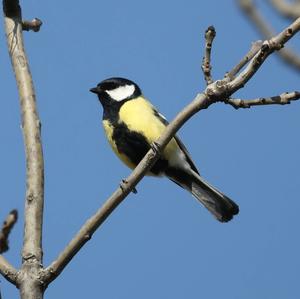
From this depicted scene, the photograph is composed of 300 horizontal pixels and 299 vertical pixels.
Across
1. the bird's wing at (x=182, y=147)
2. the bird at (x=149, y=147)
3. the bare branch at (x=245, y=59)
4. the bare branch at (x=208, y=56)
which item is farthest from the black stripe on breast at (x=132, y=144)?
the bare branch at (x=245, y=59)

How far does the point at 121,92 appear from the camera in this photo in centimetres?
565

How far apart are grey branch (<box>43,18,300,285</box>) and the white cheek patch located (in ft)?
8.47

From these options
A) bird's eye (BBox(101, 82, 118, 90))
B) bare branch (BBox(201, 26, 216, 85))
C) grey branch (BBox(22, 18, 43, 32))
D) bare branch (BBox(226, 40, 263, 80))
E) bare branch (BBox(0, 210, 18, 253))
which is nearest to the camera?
bare branch (BBox(0, 210, 18, 253))

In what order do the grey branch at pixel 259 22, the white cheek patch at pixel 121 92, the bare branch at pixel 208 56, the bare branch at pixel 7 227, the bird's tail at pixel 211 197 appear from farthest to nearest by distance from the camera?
the white cheek patch at pixel 121 92 < the bird's tail at pixel 211 197 < the bare branch at pixel 208 56 < the bare branch at pixel 7 227 < the grey branch at pixel 259 22

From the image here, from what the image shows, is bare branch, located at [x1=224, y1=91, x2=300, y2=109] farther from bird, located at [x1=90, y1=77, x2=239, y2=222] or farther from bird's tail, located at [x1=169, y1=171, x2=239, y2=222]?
bird's tail, located at [x1=169, y1=171, x2=239, y2=222]

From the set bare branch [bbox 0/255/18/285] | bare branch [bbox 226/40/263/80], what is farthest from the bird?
bare branch [bbox 0/255/18/285]

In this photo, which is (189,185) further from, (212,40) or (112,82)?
(212,40)

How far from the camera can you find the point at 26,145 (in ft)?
9.18

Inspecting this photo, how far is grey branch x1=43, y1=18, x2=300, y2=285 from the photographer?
2350mm

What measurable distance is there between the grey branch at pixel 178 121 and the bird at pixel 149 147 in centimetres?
206

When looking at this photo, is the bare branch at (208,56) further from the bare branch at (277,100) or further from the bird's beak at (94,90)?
the bird's beak at (94,90)

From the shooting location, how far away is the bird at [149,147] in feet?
16.4

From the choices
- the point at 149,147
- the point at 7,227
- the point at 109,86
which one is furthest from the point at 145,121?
the point at 7,227

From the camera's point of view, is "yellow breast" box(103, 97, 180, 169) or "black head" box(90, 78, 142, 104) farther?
"black head" box(90, 78, 142, 104)
